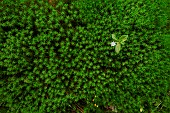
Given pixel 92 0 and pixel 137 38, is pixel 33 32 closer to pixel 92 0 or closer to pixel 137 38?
pixel 92 0

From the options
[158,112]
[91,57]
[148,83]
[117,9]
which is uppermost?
[117,9]

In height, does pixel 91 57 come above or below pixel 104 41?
below

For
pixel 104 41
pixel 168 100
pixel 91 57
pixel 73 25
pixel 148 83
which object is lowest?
pixel 168 100

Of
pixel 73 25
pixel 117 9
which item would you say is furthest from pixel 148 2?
pixel 73 25

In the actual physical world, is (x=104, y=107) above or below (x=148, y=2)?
below

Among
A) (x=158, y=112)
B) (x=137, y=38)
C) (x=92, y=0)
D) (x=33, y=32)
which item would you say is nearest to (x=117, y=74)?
(x=137, y=38)

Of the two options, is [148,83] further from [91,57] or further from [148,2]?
[148,2]
